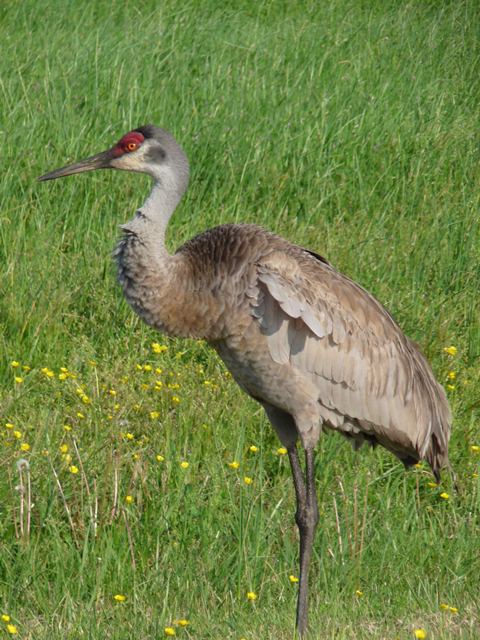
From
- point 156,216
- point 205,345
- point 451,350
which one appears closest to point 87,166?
point 156,216

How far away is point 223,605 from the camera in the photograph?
4.59 m

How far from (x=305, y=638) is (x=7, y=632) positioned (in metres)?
1.01

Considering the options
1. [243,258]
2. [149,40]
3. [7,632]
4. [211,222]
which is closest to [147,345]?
[211,222]

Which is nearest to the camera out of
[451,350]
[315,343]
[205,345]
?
[315,343]

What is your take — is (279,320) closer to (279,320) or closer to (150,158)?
(279,320)

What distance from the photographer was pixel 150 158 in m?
4.96

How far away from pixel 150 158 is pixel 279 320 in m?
0.81

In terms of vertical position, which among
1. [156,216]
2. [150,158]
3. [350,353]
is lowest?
[350,353]

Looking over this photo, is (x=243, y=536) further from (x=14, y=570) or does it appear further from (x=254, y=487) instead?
(x=14, y=570)

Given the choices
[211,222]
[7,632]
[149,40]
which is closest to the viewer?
[7,632]

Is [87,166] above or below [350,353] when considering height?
above

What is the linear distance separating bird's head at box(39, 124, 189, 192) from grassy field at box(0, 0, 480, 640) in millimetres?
1107

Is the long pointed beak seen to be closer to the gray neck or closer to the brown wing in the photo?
the gray neck

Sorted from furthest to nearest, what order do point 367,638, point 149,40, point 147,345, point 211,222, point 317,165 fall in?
point 149,40, point 317,165, point 211,222, point 147,345, point 367,638
